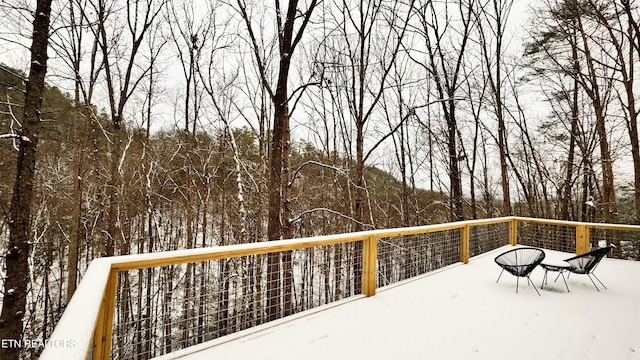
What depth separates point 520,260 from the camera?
4.55m

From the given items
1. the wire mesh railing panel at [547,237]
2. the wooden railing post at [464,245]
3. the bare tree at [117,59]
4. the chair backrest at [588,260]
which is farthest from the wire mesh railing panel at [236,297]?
the wire mesh railing panel at [547,237]

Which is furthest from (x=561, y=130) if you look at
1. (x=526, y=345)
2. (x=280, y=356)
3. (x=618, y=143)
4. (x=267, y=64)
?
(x=280, y=356)

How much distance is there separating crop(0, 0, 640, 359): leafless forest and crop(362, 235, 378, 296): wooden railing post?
1.85 metres

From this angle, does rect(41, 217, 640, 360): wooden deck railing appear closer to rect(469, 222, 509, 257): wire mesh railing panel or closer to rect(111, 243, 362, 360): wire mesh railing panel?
rect(111, 243, 362, 360): wire mesh railing panel

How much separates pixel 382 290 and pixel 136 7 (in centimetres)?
944

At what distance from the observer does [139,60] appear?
28.9 ft

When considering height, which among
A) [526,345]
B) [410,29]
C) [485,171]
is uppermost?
[410,29]

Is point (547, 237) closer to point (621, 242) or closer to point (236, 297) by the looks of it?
point (621, 242)

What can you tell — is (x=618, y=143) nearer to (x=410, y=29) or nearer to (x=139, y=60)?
(x=410, y=29)

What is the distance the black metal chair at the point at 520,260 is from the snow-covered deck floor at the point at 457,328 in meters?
0.27

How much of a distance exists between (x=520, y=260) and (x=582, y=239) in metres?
3.55

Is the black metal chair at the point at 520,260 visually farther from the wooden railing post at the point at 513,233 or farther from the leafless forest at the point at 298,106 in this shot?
the wooden railing post at the point at 513,233

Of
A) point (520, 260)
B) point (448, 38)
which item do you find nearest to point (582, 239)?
point (520, 260)

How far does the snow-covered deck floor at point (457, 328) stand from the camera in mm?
2391
